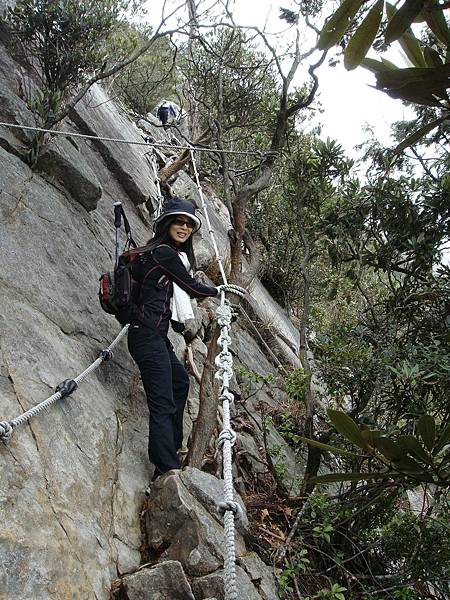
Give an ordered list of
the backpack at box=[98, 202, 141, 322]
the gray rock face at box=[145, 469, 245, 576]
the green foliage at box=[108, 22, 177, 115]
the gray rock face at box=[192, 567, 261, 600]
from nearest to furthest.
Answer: the gray rock face at box=[192, 567, 261, 600]
the gray rock face at box=[145, 469, 245, 576]
the backpack at box=[98, 202, 141, 322]
the green foliage at box=[108, 22, 177, 115]

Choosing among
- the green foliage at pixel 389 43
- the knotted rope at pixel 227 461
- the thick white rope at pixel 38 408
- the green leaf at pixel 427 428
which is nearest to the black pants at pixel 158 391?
the thick white rope at pixel 38 408

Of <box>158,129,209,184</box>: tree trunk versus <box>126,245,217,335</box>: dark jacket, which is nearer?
<box>126,245,217,335</box>: dark jacket

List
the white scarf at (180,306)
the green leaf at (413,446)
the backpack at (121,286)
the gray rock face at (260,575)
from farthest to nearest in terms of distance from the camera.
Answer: the white scarf at (180,306)
the backpack at (121,286)
the gray rock face at (260,575)
the green leaf at (413,446)

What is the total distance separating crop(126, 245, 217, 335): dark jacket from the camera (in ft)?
12.8

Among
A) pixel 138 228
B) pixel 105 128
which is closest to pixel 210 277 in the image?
pixel 138 228

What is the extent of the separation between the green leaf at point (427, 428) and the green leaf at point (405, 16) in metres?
1.52

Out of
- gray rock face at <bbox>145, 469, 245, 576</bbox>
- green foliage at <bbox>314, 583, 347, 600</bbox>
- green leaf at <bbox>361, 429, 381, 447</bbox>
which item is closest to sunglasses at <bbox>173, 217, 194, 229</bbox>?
gray rock face at <bbox>145, 469, 245, 576</bbox>

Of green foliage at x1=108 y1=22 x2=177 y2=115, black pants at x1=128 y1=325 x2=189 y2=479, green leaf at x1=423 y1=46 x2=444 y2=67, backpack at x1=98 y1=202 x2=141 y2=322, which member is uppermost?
green foliage at x1=108 y1=22 x2=177 y2=115

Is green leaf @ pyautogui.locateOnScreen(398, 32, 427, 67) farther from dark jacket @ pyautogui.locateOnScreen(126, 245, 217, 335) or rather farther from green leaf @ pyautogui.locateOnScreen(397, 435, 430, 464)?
dark jacket @ pyautogui.locateOnScreen(126, 245, 217, 335)

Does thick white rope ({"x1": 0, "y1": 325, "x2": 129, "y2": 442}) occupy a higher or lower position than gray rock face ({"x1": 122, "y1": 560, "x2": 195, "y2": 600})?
higher

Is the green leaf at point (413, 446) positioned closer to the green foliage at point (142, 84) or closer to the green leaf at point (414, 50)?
the green leaf at point (414, 50)

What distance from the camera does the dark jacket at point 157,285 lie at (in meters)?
3.89

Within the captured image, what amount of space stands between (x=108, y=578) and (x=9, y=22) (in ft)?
18.3

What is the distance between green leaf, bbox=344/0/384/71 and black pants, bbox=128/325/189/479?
2306 millimetres
